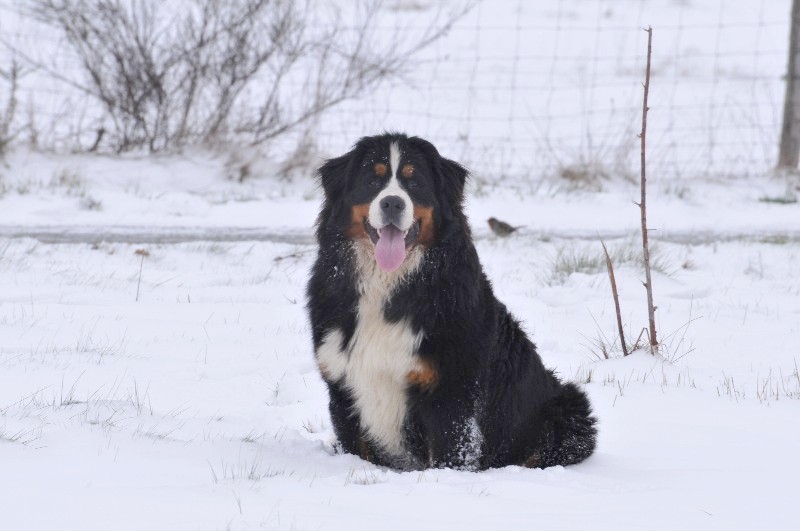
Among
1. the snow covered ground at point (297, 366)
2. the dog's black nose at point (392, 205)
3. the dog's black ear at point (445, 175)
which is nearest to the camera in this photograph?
the snow covered ground at point (297, 366)

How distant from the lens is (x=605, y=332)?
6.29 metres

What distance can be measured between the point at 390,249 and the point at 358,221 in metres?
0.21

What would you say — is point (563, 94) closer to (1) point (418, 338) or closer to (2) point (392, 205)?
(2) point (392, 205)

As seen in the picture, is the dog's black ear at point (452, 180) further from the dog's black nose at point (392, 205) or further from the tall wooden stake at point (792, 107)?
the tall wooden stake at point (792, 107)

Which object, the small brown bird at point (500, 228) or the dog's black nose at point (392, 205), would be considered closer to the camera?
the dog's black nose at point (392, 205)

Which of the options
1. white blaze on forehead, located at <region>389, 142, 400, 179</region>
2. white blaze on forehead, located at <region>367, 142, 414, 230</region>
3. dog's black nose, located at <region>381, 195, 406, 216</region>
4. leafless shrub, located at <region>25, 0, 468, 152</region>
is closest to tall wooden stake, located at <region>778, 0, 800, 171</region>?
leafless shrub, located at <region>25, 0, 468, 152</region>

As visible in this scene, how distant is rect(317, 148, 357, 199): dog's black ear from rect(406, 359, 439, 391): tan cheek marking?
0.85 m

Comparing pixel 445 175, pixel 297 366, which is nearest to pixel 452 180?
pixel 445 175

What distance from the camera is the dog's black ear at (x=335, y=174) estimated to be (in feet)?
13.6

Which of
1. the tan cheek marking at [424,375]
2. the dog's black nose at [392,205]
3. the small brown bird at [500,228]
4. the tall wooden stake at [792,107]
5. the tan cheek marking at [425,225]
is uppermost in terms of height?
the tall wooden stake at [792,107]

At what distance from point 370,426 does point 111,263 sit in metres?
4.46

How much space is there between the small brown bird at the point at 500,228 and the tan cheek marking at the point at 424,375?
5030mm

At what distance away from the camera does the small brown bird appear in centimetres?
866

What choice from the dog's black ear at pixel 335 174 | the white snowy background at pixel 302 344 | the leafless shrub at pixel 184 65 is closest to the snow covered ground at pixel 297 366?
the white snowy background at pixel 302 344
